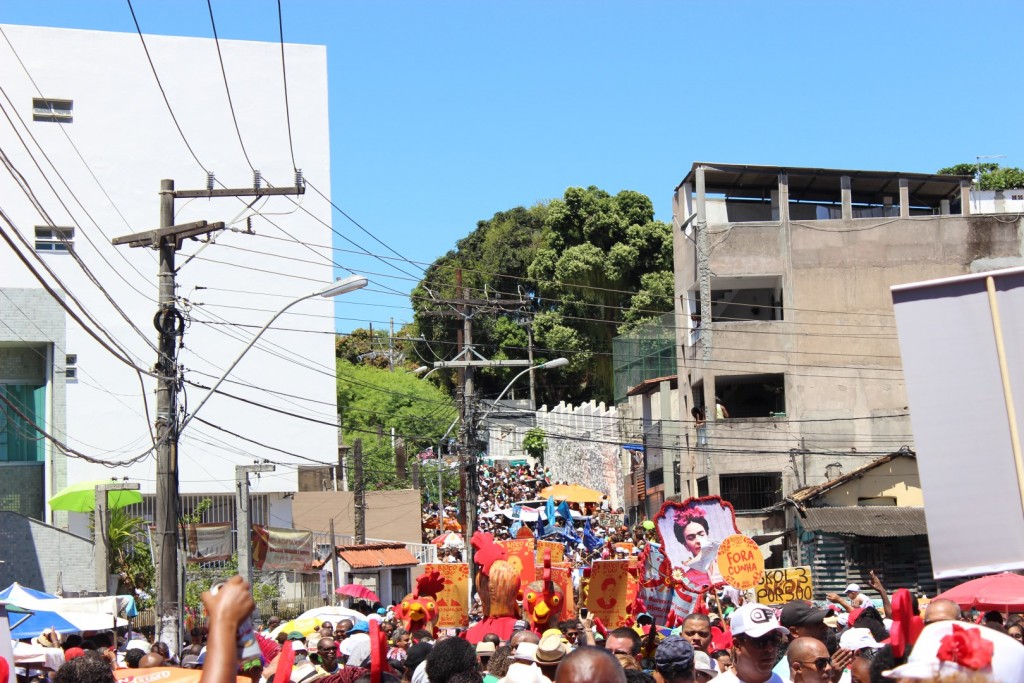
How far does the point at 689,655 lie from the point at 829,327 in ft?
105

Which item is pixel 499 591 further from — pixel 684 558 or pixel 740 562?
pixel 740 562

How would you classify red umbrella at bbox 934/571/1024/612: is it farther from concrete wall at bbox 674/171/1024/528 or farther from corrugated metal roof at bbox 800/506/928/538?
concrete wall at bbox 674/171/1024/528

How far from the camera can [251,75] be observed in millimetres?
40812

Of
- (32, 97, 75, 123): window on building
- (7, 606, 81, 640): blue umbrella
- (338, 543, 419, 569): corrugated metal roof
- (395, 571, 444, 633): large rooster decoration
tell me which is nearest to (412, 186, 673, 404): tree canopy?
(32, 97, 75, 123): window on building

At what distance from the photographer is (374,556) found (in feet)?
112

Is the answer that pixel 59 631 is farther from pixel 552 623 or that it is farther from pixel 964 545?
pixel 964 545

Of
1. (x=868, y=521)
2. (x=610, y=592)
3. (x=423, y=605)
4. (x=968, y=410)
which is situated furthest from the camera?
(x=868, y=521)

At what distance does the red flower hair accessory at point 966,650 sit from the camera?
12.0 ft

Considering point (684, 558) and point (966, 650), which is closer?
point (966, 650)

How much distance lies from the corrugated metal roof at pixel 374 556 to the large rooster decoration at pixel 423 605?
56.8 feet

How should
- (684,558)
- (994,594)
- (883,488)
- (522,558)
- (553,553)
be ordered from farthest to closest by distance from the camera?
(883,488)
(553,553)
(522,558)
(684,558)
(994,594)

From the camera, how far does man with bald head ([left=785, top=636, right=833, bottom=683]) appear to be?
642 cm

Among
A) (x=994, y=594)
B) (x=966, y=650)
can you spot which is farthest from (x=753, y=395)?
(x=966, y=650)

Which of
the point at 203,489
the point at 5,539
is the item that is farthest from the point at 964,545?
the point at 203,489
